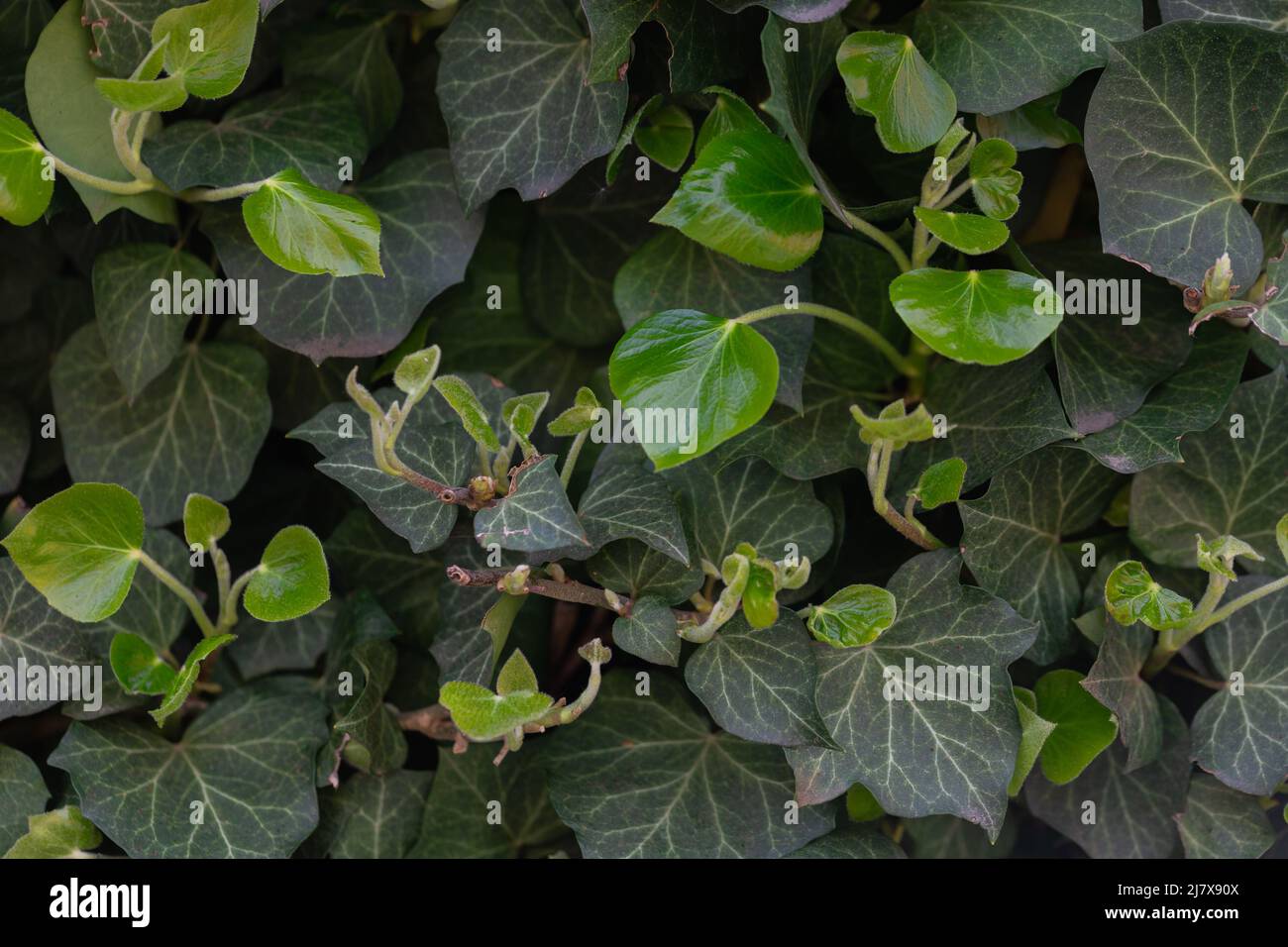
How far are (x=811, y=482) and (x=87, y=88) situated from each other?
0.54 metres

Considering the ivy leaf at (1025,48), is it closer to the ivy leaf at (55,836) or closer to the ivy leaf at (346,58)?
the ivy leaf at (346,58)

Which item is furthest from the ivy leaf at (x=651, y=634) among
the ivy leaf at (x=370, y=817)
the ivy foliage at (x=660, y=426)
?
the ivy leaf at (x=370, y=817)

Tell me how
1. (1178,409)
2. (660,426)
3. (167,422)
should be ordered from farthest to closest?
(167,422) → (1178,409) → (660,426)

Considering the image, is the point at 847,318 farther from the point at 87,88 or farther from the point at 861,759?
the point at 87,88

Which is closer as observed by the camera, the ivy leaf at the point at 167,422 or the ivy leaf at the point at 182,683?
the ivy leaf at the point at 182,683

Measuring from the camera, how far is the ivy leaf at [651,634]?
677 mm

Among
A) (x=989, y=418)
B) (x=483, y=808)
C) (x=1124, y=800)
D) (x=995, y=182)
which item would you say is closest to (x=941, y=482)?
(x=989, y=418)

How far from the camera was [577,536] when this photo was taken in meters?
0.62

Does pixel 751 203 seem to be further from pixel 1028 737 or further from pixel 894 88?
pixel 1028 737

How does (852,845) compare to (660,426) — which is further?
(852,845)

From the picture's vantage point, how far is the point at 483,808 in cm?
80

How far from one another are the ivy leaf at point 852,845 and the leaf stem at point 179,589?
1.39 ft

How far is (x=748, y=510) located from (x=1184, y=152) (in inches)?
13.7

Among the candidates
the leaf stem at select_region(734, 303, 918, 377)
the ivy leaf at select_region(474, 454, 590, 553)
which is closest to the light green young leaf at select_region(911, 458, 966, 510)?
the leaf stem at select_region(734, 303, 918, 377)
